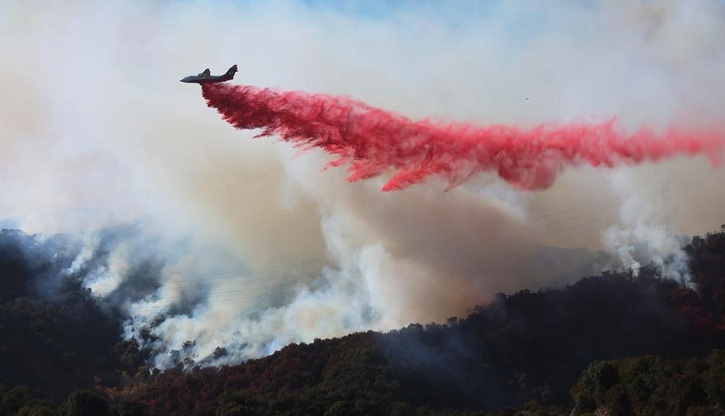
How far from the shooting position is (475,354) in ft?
455

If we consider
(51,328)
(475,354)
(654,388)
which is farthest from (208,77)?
(51,328)

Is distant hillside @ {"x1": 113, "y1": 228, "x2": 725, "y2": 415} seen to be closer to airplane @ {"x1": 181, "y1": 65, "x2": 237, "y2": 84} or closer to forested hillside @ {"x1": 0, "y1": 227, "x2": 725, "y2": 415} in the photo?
forested hillside @ {"x1": 0, "y1": 227, "x2": 725, "y2": 415}

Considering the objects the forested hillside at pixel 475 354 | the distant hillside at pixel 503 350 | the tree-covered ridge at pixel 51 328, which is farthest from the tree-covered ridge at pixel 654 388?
the tree-covered ridge at pixel 51 328

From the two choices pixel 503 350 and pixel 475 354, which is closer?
pixel 503 350

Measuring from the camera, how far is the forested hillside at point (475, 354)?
12875 centimetres

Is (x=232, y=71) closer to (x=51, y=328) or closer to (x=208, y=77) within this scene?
(x=208, y=77)

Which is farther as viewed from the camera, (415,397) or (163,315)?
(163,315)

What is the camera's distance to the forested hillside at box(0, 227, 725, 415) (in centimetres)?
12875

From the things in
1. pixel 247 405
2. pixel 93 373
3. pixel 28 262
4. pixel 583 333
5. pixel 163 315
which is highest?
pixel 28 262

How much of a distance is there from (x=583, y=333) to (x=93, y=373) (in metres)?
73.4

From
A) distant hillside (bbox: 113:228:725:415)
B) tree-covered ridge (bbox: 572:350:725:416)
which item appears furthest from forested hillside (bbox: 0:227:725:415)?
tree-covered ridge (bbox: 572:350:725:416)

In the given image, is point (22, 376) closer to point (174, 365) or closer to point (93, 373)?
point (93, 373)

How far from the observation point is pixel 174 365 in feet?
545

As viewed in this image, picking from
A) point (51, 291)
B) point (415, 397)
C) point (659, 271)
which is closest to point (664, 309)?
point (659, 271)
